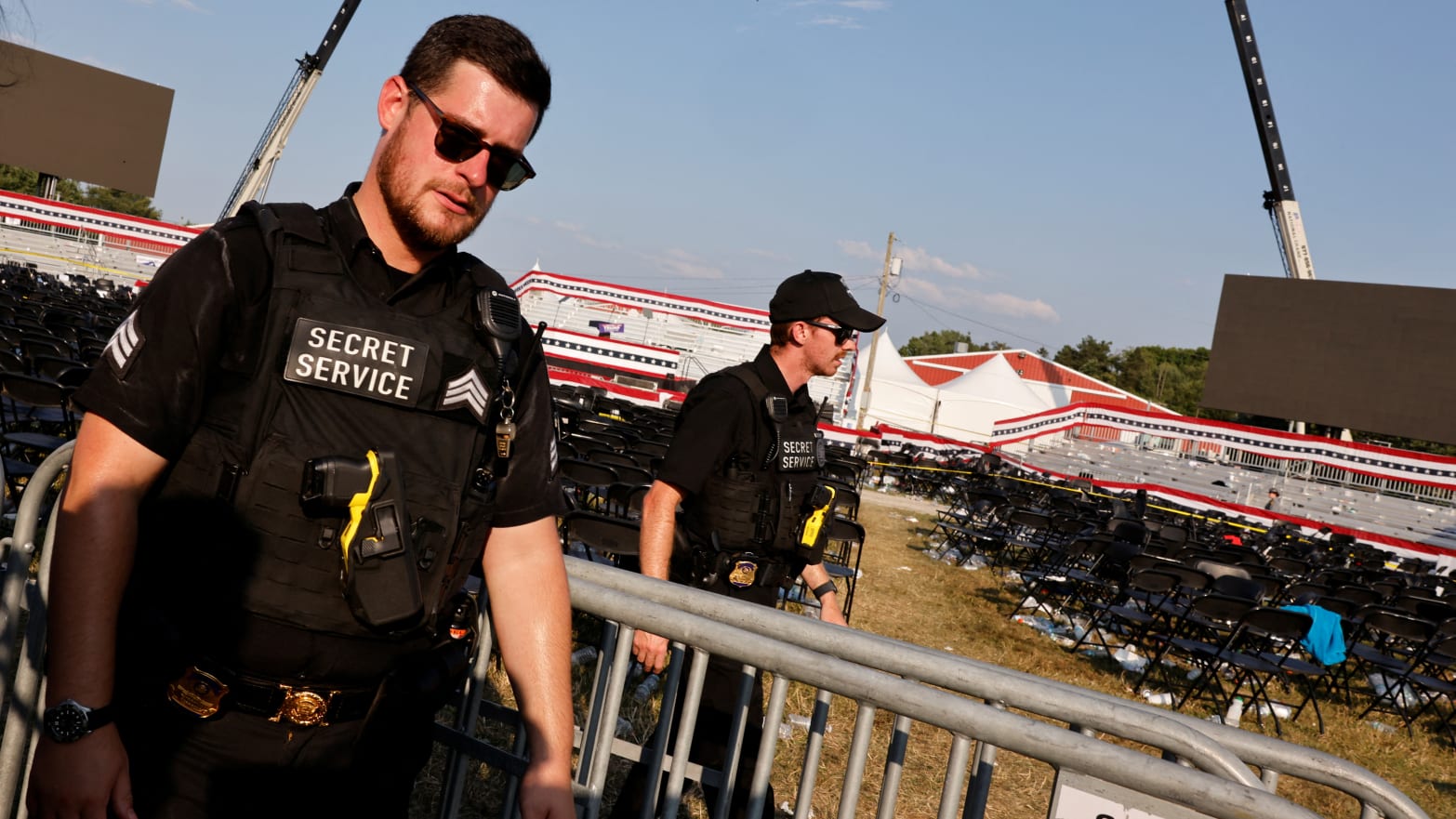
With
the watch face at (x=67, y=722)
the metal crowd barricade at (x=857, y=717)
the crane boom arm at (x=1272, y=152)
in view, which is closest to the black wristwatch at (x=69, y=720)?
the watch face at (x=67, y=722)

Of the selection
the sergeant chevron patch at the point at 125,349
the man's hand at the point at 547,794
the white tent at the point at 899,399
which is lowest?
the man's hand at the point at 547,794

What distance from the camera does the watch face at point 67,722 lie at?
1301 mm

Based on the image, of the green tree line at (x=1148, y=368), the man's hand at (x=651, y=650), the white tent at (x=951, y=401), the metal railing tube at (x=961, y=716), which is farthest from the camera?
the green tree line at (x=1148, y=368)

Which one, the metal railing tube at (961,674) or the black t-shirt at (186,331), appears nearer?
the black t-shirt at (186,331)

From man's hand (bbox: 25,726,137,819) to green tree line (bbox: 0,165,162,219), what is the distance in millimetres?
64526

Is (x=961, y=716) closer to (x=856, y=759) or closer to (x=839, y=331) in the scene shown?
(x=856, y=759)

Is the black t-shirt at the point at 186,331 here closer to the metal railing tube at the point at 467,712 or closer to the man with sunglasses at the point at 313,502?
the man with sunglasses at the point at 313,502

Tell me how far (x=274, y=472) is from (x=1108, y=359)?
90331 millimetres

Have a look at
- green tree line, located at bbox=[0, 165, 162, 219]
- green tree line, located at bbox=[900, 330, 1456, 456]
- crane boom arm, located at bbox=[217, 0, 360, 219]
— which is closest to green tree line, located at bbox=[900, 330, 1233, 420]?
green tree line, located at bbox=[900, 330, 1456, 456]

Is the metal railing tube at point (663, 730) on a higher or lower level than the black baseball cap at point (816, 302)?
lower

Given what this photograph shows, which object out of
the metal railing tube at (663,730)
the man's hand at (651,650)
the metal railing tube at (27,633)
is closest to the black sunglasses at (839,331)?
the man's hand at (651,650)

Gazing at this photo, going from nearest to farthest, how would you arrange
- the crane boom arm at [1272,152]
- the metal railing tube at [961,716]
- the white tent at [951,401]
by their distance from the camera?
the metal railing tube at [961,716] < the crane boom arm at [1272,152] < the white tent at [951,401]

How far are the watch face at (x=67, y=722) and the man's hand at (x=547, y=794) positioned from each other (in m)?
0.67

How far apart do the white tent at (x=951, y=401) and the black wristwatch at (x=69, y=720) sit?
4105 centimetres
